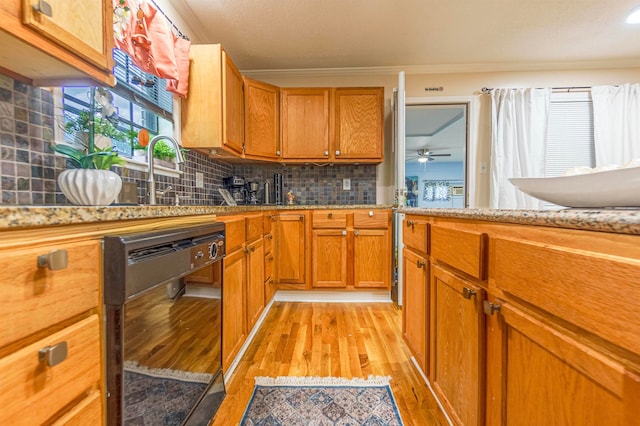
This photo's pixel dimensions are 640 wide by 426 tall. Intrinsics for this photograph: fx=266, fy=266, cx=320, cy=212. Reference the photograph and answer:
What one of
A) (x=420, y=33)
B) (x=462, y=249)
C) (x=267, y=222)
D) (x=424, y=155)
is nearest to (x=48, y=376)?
(x=462, y=249)

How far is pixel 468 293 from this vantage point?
0.82m

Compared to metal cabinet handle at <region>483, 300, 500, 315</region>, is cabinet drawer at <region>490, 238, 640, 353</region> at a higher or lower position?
higher

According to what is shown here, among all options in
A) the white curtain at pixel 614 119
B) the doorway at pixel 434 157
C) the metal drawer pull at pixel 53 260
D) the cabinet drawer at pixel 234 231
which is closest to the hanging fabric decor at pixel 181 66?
the cabinet drawer at pixel 234 231

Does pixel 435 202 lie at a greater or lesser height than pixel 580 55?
lesser

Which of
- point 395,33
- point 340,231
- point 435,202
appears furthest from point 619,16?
point 435,202

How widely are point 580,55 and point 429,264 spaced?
3.36m

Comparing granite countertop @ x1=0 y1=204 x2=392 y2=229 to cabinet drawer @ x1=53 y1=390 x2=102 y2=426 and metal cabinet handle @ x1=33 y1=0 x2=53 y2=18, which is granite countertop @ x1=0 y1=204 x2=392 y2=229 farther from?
metal cabinet handle @ x1=33 y1=0 x2=53 y2=18

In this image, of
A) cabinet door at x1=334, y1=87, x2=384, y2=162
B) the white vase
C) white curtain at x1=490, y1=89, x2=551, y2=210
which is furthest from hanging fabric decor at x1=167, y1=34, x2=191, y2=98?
white curtain at x1=490, y1=89, x2=551, y2=210

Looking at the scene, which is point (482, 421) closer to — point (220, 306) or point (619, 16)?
point (220, 306)

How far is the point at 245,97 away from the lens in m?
2.54

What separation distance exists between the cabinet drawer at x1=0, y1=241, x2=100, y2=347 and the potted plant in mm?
454

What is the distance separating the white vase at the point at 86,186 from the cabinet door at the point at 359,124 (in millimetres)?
2127

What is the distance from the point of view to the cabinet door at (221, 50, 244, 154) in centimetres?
204

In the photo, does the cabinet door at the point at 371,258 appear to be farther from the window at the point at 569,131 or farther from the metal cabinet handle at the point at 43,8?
the metal cabinet handle at the point at 43,8
